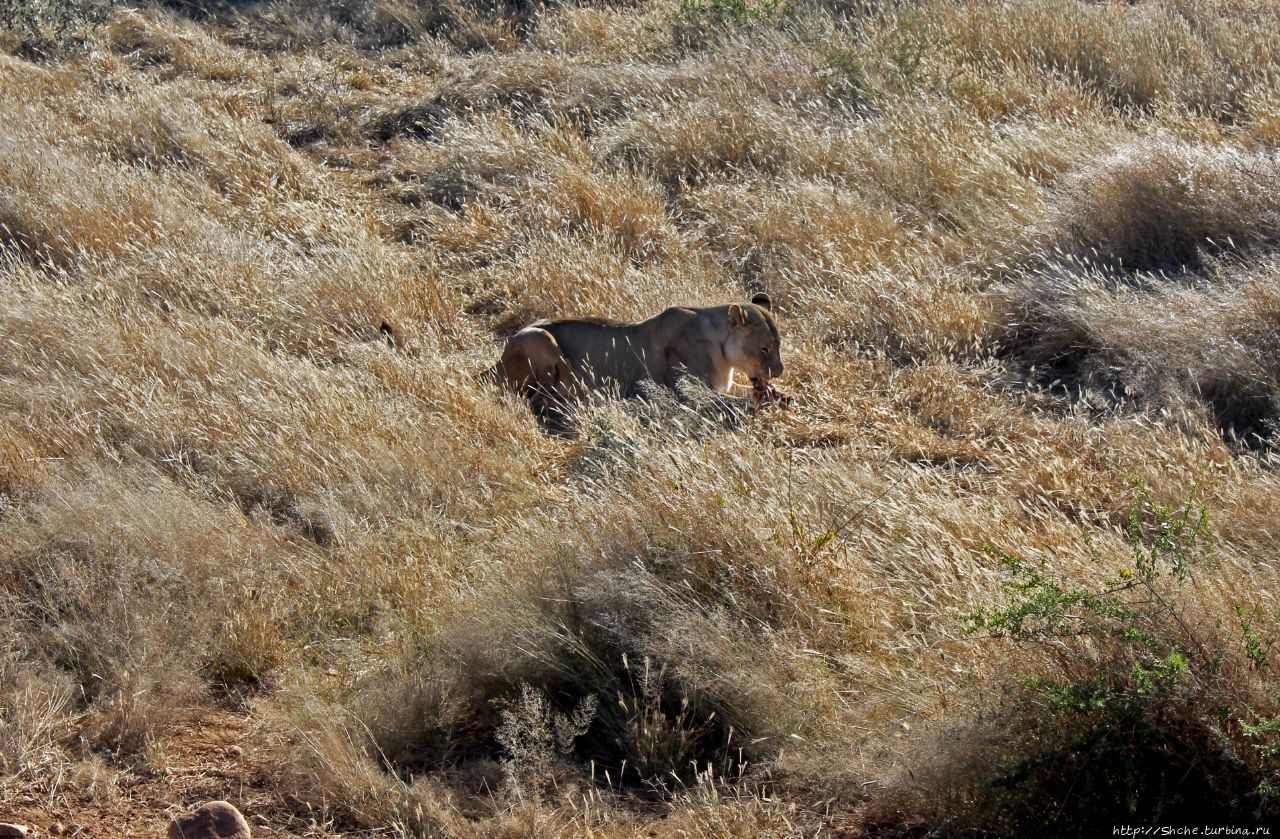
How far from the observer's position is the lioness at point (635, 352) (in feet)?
26.0

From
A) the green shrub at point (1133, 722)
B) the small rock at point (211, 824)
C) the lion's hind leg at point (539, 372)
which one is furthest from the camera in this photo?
the lion's hind leg at point (539, 372)

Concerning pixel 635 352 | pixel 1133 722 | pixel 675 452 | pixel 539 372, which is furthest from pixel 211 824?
pixel 635 352

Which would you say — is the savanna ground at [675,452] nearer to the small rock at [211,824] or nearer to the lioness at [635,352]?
the small rock at [211,824]

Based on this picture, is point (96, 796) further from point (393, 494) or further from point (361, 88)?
point (361, 88)

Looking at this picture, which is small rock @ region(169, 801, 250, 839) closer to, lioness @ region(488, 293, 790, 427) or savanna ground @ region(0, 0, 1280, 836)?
savanna ground @ region(0, 0, 1280, 836)

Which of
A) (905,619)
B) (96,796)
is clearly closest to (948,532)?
(905,619)

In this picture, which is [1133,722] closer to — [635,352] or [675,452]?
[675,452]

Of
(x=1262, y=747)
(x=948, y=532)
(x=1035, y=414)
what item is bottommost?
(x=1035, y=414)

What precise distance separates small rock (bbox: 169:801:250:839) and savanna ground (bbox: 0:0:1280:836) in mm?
205

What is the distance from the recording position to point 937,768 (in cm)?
381

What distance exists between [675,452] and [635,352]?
263 centimetres

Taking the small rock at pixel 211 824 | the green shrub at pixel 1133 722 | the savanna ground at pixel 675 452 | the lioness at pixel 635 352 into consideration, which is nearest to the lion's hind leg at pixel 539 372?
the lioness at pixel 635 352

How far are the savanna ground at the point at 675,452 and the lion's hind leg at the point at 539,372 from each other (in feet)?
1.15

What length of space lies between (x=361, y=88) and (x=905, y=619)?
37.7ft
